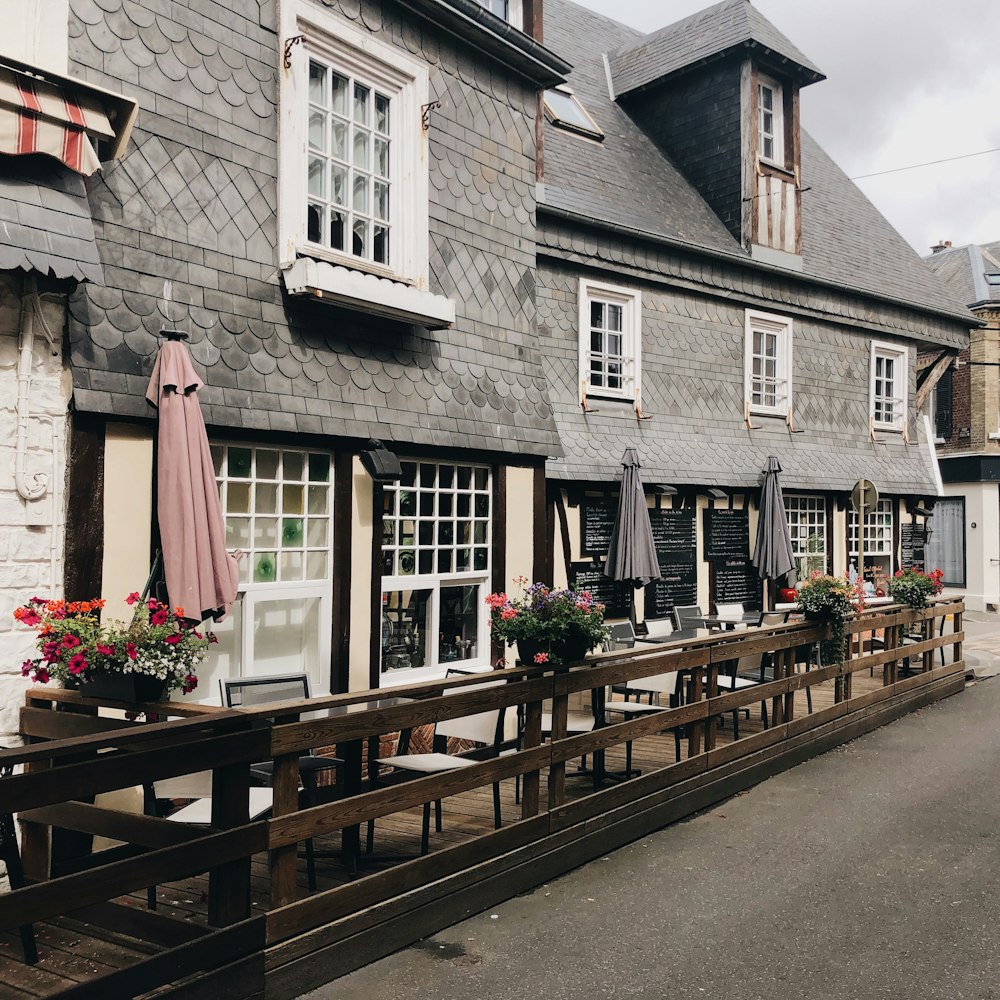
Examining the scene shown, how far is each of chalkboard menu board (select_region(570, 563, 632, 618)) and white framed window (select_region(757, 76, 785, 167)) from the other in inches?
261

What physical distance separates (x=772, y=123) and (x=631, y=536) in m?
6.88

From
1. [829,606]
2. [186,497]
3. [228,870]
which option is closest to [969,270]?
[829,606]

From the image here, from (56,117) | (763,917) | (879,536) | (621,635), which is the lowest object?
(763,917)

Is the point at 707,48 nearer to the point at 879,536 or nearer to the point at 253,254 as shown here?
the point at 879,536

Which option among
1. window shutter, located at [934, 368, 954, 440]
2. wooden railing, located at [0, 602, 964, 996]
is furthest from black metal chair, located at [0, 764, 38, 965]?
window shutter, located at [934, 368, 954, 440]

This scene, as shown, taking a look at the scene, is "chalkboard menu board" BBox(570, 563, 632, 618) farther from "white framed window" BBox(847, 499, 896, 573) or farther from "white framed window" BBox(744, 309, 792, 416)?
"white framed window" BBox(847, 499, 896, 573)

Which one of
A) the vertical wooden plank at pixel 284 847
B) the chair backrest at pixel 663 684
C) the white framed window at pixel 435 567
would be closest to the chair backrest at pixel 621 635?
the chair backrest at pixel 663 684

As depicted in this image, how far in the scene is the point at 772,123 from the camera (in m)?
Result: 13.8

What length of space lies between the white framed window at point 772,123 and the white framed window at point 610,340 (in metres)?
3.95

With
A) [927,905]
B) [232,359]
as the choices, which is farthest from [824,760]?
[232,359]

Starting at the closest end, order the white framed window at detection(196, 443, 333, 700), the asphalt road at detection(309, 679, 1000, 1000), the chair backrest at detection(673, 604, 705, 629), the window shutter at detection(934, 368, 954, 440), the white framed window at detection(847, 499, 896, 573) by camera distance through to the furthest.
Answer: the asphalt road at detection(309, 679, 1000, 1000), the white framed window at detection(196, 443, 333, 700), the chair backrest at detection(673, 604, 705, 629), the white framed window at detection(847, 499, 896, 573), the window shutter at detection(934, 368, 954, 440)

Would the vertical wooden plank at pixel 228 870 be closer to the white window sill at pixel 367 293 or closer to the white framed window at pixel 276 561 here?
the white framed window at pixel 276 561

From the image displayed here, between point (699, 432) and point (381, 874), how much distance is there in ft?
28.3

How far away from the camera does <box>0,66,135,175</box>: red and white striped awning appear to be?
476cm
